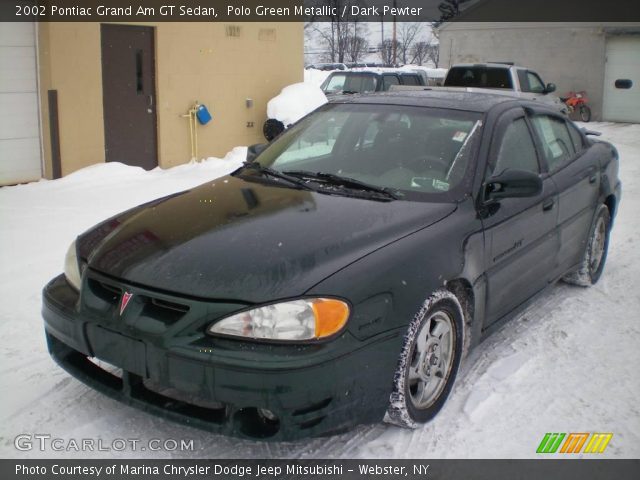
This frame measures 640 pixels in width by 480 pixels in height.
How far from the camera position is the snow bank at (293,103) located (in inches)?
482

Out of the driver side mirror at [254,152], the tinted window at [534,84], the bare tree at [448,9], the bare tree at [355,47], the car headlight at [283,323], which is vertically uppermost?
the bare tree at [448,9]

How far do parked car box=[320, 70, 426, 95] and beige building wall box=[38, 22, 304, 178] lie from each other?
3163 millimetres

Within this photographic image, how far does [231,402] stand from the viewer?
9.31 ft

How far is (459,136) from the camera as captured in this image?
419cm

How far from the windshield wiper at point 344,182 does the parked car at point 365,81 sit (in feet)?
40.1

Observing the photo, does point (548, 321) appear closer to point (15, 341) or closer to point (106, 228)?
point (106, 228)

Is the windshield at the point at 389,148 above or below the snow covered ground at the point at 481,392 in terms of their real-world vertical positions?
above

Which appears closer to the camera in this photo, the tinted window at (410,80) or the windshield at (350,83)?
the windshield at (350,83)

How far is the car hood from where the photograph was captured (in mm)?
2994

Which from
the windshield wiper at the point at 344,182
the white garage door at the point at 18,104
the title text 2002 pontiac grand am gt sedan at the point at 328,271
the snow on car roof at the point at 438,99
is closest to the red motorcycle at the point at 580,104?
the white garage door at the point at 18,104

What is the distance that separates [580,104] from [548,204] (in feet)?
63.7

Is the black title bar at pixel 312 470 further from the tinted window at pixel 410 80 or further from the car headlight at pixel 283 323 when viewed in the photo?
the tinted window at pixel 410 80

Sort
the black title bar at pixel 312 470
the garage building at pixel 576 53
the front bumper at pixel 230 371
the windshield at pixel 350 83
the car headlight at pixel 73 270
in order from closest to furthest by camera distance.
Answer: the front bumper at pixel 230 371, the black title bar at pixel 312 470, the car headlight at pixel 73 270, the windshield at pixel 350 83, the garage building at pixel 576 53

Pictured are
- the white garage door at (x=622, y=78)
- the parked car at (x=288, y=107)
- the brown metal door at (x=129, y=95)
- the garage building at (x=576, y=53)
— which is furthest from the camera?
the garage building at (x=576, y=53)
